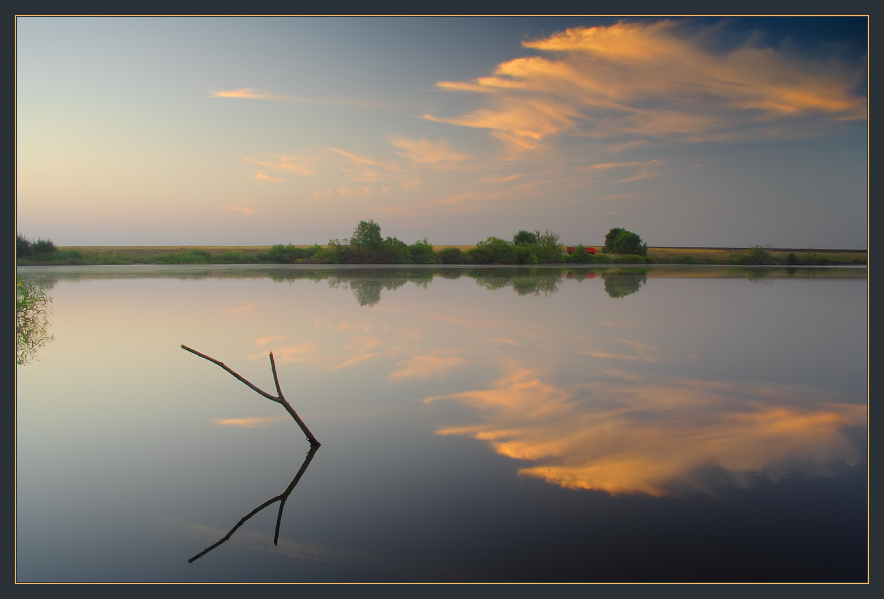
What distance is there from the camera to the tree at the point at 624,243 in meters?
53.6

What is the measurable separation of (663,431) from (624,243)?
5020 centimetres

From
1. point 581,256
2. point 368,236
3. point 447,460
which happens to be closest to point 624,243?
point 581,256

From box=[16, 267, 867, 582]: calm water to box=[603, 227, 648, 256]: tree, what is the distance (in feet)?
141

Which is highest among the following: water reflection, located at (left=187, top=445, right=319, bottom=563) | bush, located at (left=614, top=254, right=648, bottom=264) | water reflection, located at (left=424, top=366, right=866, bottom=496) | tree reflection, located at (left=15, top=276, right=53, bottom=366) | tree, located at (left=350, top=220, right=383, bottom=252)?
tree, located at (left=350, top=220, right=383, bottom=252)

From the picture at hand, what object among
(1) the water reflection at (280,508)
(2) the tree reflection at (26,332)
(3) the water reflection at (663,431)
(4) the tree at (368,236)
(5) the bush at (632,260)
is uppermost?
(4) the tree at (368,236)

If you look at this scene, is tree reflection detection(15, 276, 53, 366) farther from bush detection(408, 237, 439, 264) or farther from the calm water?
bush detection(408, 237, 439, 264)

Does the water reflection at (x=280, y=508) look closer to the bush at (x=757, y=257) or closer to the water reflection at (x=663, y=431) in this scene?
the water reflection at (x=663, y=431)

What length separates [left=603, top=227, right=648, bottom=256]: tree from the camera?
53.6 metres

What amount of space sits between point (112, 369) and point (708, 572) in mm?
8953

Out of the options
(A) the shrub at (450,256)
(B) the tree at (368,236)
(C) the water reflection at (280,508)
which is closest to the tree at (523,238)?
(A) the shrub at (450,256)

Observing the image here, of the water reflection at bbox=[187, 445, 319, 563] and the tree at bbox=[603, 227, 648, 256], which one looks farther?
the tree at bbox=[603, 227, 648, 256]

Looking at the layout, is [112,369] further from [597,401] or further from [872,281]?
[872,281]

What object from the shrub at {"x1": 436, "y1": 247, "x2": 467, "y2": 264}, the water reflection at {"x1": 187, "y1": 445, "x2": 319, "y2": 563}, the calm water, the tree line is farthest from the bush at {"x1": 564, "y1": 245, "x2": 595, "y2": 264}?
the water reflection at {"x1": 187, "y1": 445, "x2": 319, "y2": 563}

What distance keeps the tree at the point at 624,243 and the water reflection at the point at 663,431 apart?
4728cm
